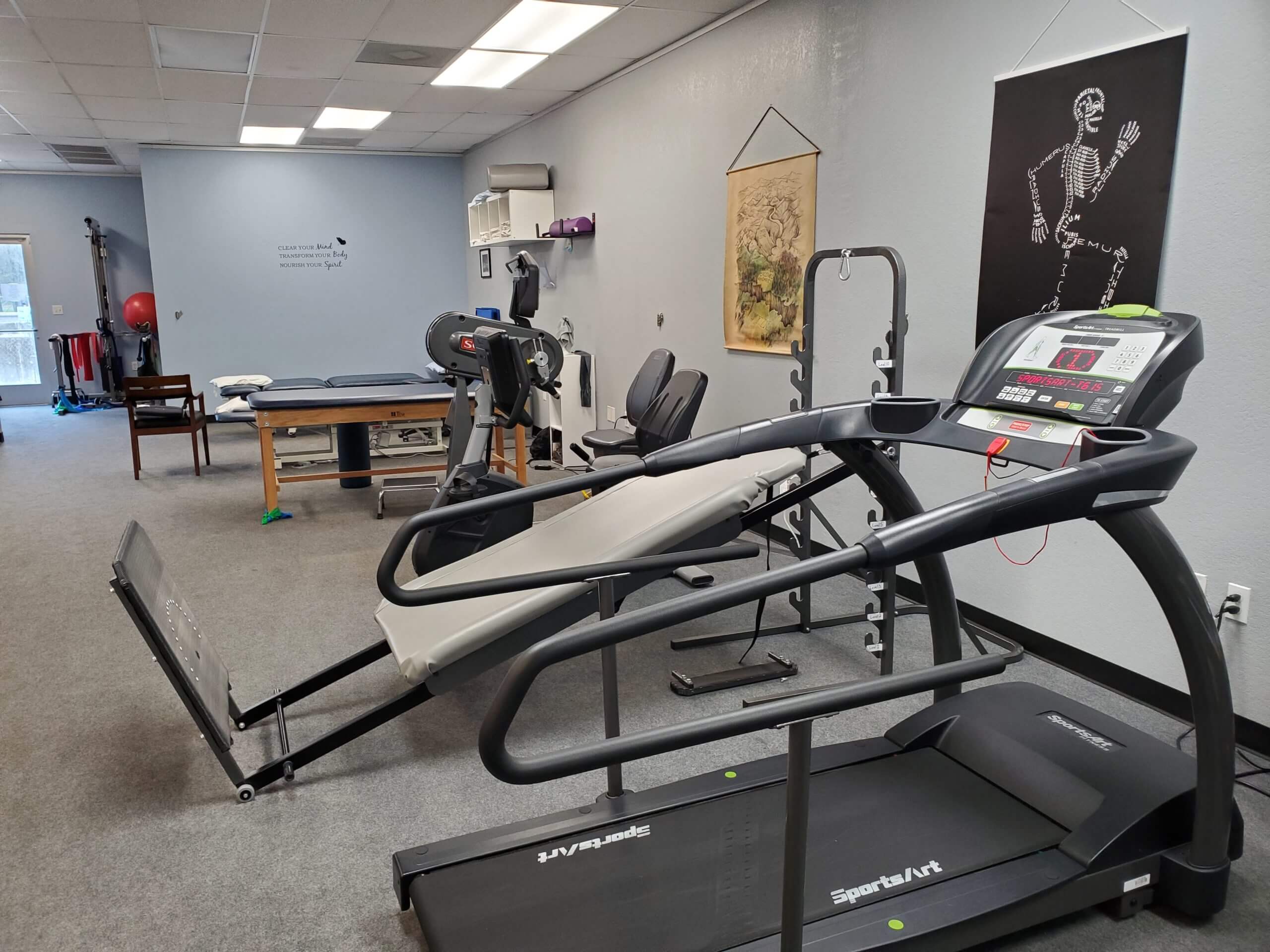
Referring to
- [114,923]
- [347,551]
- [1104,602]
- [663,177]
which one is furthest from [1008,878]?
[663,177]

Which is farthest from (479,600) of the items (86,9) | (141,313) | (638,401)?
(141,313)

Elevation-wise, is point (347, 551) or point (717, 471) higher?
point (717, 471)

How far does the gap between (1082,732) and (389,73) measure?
19.2ft

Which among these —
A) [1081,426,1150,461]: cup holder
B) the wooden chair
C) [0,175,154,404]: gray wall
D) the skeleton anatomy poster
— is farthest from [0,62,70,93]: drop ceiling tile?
[1081,426,1150,461]: cup holder

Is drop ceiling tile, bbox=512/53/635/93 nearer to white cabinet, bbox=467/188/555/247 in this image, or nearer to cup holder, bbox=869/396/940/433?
white cabinet, bbox=467/188/555/247

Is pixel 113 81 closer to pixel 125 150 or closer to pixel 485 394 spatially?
pixel 125 150

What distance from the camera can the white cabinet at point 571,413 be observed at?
7238 mm

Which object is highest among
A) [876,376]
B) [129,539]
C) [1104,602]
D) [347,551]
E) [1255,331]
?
[1255,331]

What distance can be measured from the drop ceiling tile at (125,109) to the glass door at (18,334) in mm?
5101

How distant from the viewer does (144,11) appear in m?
4.72

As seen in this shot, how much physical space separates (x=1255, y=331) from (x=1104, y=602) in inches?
39.6

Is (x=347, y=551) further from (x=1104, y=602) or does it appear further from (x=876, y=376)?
(x=1104, y=602)

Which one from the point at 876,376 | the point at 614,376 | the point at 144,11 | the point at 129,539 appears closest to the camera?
the point at 129,539

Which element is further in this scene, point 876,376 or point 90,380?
point 90,380
